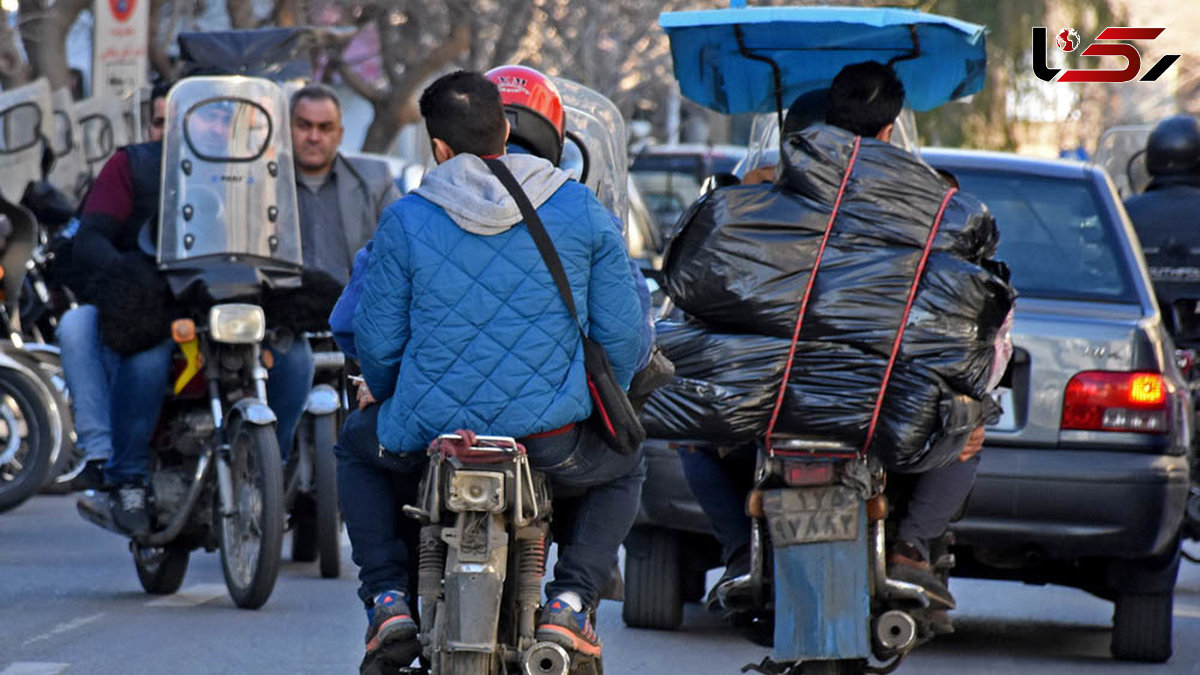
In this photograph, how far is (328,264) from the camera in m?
9.76

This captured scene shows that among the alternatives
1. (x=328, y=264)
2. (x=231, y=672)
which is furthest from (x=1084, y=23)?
(x=231, y=672)

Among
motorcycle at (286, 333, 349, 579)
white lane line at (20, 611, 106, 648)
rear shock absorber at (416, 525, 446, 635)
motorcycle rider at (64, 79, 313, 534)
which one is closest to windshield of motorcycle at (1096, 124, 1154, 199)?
motorcycle at (286, 333, 349, 579)

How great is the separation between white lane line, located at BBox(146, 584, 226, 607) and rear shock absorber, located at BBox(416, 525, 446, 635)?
12.4ft

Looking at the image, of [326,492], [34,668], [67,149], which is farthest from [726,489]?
[67,149]

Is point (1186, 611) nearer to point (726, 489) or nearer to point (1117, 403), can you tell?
point (1117, 403)

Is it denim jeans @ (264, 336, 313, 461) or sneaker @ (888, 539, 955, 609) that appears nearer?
sneaker @ (888, 539, 955, 609)

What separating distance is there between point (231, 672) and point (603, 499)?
2107mm

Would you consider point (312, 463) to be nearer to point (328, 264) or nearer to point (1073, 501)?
point (328, 264)

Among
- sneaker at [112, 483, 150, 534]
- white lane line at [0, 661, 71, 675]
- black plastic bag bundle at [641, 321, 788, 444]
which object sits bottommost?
white lane line at [0, 661, 71, 675]

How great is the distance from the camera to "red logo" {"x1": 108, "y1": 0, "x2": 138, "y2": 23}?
19.7m

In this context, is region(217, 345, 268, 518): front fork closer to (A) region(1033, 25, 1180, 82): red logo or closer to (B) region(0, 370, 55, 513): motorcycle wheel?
(B) region(0, 370, 55, 513): motorcycle wheel

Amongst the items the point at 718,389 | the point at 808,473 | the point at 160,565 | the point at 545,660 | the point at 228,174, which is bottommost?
the point at 160,565

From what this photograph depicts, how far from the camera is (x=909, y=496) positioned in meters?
6.38

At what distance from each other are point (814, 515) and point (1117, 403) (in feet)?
7.86
